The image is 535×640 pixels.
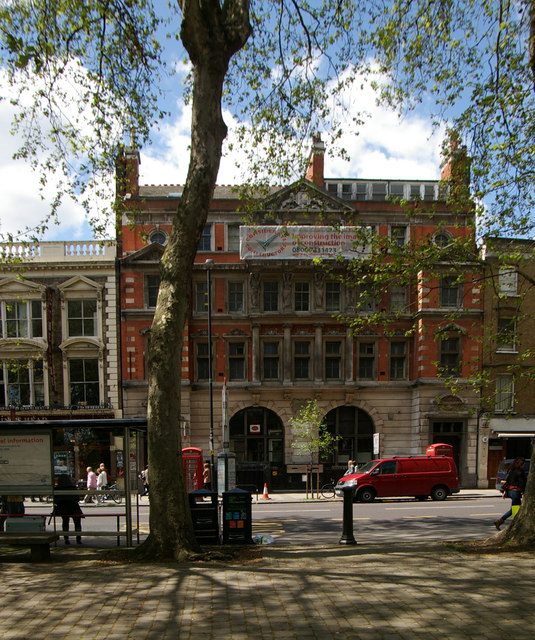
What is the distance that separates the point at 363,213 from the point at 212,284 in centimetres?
916

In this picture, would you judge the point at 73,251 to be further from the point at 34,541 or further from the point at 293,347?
the point at 34,541

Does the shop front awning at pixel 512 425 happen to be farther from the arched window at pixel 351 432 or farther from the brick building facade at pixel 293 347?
the arched window at pixel 351 432

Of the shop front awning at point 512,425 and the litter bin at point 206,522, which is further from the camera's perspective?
the shop front awning at point 512,425

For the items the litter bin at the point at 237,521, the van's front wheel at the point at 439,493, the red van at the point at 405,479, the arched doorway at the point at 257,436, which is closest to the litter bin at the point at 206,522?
the litter bin at the point at 237,521

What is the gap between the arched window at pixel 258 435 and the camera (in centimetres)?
2802

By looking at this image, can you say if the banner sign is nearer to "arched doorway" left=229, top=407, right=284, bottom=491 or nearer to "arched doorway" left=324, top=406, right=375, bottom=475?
"arched doorway" left=229, top=407, right=284, bottom=491

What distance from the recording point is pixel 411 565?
7293 millimetres

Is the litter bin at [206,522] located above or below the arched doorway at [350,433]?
above

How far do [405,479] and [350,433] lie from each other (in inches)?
333

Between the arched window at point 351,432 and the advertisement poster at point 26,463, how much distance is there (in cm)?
2022

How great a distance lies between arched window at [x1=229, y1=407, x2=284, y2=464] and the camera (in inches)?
1103

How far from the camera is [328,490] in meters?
24.8

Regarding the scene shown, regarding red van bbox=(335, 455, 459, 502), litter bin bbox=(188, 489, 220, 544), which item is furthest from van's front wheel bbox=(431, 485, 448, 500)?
litter bin bbox=(188, 489, 220, 544)

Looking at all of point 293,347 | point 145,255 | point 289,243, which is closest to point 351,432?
point 293,347
